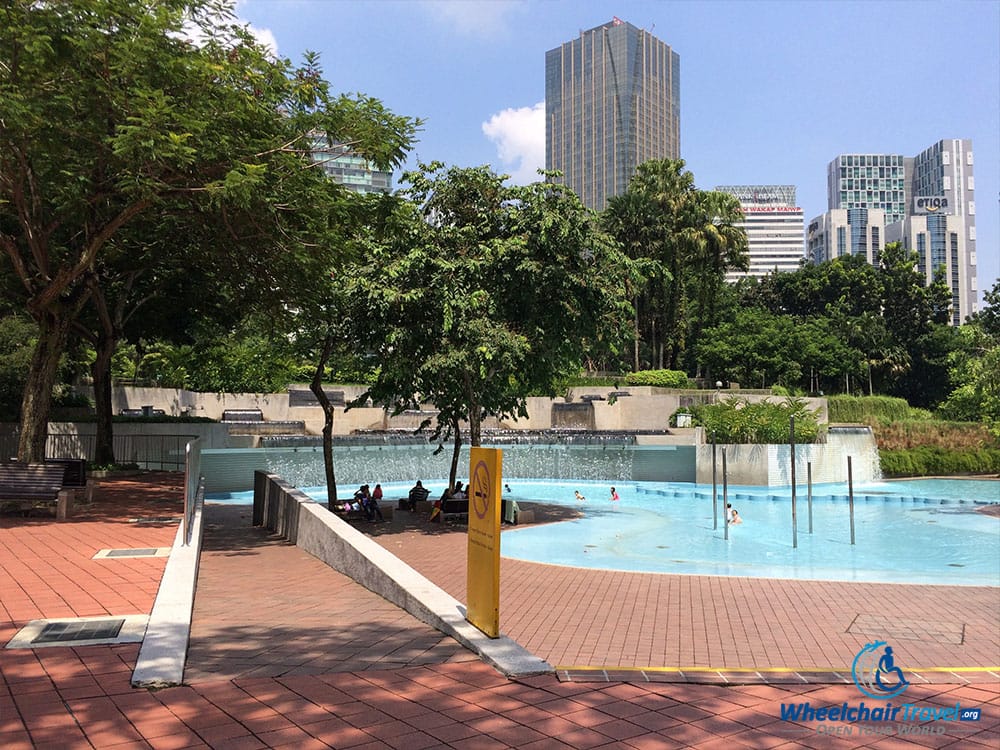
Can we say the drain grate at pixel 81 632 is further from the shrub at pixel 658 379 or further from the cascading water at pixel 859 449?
the shrub at pixel 658 379

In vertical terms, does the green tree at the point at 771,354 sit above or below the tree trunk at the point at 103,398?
above

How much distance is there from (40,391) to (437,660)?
14747 mm

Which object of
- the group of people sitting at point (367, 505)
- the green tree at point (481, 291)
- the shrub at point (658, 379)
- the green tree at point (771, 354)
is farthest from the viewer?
the green tree at point (771, 354)

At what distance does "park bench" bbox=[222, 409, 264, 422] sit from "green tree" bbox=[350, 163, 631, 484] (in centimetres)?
2416

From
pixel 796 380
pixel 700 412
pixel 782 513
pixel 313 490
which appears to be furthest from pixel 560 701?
pixel 796 380

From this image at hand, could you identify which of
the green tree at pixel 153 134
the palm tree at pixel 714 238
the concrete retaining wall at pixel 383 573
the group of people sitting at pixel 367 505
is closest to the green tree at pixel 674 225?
the palm tree at pixel 714 238

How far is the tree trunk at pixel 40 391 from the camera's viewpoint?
17094 mm

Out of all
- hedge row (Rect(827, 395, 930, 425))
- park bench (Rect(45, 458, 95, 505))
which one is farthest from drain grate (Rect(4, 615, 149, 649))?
hedge row (Rect(827, 395, 930, 425))

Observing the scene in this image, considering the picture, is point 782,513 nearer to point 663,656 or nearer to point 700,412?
point 700,412

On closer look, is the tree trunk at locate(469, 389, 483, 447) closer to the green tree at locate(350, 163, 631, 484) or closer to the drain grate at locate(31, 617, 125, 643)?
the green tree at locate(350, 163, 631, 484)

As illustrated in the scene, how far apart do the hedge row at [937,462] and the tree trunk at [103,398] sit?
35527 millimetres

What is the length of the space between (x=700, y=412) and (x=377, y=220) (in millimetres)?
26019

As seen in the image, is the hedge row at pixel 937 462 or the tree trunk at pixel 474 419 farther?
the hedge row at pixel 937 462

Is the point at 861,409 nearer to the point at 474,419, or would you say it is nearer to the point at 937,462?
the point at 937,462
